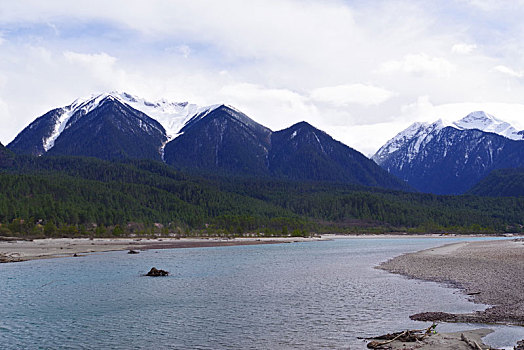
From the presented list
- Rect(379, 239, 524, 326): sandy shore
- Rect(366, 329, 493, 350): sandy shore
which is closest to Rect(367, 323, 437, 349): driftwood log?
Rect(366, 329, 493, 350): sandy shore

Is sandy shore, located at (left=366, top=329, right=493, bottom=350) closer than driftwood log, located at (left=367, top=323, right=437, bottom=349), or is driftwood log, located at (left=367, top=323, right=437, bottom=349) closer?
sandy shore, located at (left=366, top=329, right=493, bottom=350)

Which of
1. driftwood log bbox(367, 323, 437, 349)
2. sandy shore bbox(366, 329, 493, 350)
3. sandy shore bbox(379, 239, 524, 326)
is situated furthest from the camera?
sandy shore bbox(379, 239, 524, 326)

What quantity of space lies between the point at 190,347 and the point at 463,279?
130 ft

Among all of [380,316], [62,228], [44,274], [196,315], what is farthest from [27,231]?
[380,316]

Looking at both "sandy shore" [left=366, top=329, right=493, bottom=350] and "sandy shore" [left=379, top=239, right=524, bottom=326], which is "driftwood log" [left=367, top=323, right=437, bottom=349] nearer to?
"sandy shore" [left=366, top=329, right=493, bottom=350]

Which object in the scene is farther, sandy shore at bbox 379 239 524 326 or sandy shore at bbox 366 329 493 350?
sandy shore at bbox 379 239 524 326

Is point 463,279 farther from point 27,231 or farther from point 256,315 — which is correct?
point 27,231

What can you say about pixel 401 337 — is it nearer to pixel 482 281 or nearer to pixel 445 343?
pixel 445 343

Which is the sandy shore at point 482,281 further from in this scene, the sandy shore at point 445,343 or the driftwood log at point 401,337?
the driftwood log at point 401,337

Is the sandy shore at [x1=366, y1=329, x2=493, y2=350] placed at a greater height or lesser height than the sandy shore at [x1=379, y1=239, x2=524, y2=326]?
lesser

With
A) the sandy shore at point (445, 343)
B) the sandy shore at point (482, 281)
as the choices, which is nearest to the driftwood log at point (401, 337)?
the sandy shore at point (445, 343)

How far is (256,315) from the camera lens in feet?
139

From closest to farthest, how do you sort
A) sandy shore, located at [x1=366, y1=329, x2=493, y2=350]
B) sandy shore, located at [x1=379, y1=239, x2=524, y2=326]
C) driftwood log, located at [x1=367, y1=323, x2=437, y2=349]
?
sandy shore, located at [x1=366, y1=329, x2=493, y2=350] → driftwood log, located at [x1=367, y1=323, x2=437, y2=349] → sandy shore, located at [x1=379, y1=239, x2=524, y2=326]

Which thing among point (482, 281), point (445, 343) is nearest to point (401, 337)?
point (445, 343)
